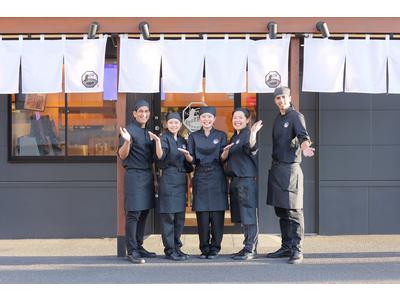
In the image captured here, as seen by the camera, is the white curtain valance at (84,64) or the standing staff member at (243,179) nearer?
the standing staff member at (243,179)

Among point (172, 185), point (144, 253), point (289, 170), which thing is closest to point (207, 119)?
point (172, 185)

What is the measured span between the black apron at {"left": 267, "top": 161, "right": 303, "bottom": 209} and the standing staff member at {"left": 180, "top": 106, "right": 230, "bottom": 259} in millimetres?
640

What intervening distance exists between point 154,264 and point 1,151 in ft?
11.6

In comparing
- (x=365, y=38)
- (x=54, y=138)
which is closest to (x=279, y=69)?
(x=365, y=38)

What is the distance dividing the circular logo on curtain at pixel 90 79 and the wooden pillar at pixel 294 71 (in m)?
2.43

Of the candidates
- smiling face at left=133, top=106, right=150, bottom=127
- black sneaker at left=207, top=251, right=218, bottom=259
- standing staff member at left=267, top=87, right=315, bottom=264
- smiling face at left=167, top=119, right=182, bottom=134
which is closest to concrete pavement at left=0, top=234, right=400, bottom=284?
black sneaker at left=207, top=251, right=218, bottom=259

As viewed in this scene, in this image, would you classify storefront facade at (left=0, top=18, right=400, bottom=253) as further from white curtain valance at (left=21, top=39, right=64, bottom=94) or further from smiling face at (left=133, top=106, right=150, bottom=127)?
smiling face at (left=133, top=106, right=150, bottom=127)

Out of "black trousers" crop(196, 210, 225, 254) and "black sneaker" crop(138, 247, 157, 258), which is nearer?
"black trousers" crop(196, 210, 225, 254)

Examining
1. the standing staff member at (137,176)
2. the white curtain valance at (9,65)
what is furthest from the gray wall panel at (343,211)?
the white curtain valance at (9,65)

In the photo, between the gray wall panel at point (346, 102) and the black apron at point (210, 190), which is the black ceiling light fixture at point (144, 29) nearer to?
the black apron at point (210, 190)

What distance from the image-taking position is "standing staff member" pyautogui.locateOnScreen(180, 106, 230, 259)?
7.75 meters

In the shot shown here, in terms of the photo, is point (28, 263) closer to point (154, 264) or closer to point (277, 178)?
point (154, 264)

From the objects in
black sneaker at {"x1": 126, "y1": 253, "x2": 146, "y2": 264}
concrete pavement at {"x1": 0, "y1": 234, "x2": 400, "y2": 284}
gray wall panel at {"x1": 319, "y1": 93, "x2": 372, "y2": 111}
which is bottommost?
concrete pavement at {"x1": 0, "y1": 234, "x2": 400, "y2": 284}

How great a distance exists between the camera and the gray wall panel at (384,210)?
32.0ft
